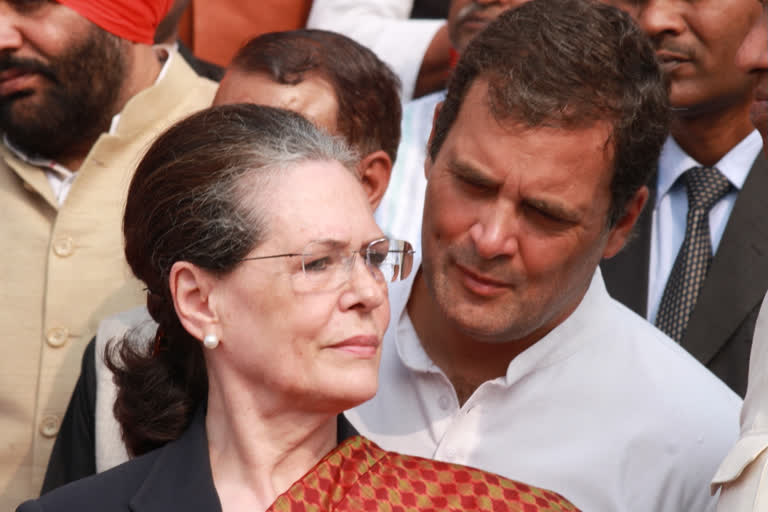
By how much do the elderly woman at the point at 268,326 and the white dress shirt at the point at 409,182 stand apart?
4.64 feet

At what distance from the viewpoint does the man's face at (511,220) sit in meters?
2.80

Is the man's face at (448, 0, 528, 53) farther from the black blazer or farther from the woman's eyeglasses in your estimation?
the black blazer

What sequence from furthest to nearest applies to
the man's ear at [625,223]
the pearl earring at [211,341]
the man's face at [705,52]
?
1. the man's face at [705,52]
2. the man's ear at [625,223]
3. the pearl earring at [211,341]

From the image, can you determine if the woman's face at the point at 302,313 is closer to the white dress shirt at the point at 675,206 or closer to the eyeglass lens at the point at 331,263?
the eyeglass lens at the point at 331,263

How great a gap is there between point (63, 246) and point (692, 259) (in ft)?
6.20

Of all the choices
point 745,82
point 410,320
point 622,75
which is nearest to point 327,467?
point 410,320

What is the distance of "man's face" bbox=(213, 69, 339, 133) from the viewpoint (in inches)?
134

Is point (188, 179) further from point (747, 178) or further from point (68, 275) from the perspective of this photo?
point (747, 178)

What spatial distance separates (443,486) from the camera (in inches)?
90.7

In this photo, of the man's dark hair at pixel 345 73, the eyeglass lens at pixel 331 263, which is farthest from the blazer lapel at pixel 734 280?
the eyeglass lens at pixel 331 263

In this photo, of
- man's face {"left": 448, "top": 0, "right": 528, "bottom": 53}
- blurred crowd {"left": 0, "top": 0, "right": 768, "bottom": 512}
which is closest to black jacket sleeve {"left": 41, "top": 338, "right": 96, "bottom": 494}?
blurred crowd {"left": 0, "top": 0, "right": 768, "bottom": 512}

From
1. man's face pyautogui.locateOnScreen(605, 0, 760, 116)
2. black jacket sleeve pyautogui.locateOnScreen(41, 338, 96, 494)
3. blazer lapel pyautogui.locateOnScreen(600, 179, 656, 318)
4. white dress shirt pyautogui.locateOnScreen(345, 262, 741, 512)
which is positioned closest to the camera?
white dress shirt pyautogui.locateOnScreen(345, 262, 741, 512)

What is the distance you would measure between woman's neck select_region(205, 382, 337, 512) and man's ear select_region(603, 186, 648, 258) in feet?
3.35

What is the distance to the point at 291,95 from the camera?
11.2ft
